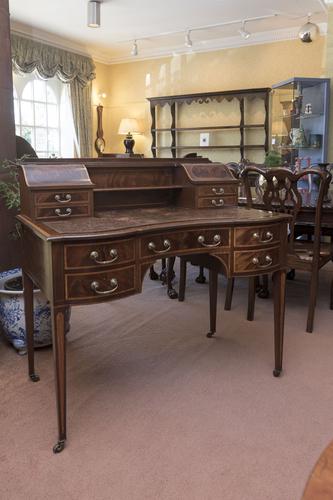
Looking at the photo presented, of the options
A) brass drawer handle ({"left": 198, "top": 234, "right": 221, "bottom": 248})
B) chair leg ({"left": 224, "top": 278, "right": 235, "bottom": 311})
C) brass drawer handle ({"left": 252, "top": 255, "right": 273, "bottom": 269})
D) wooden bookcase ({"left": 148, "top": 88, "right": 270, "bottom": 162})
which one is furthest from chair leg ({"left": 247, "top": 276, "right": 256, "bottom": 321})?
wooden bookcase ({"left": 148, "top": 88, "right": 270, "bottom": 162})

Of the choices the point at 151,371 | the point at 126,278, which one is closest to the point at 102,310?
the point at 151,371

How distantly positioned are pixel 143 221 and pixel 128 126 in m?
5.76

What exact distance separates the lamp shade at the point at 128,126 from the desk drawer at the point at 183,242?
5.71m

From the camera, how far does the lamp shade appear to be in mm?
7246

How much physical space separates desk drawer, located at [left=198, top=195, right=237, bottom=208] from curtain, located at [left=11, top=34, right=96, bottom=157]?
476cm

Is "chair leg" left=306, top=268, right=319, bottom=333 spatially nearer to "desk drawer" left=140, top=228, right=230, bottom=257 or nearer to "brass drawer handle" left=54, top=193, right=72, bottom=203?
"desk drawer" left=140, top=228, right=230, bottom=257

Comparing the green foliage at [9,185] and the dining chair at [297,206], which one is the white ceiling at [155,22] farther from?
the green foliage at [9,185]

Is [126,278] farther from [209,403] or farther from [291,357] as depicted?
[291,357]

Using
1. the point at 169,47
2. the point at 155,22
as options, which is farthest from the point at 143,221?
the point at 169,47

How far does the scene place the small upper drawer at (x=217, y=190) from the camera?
2.25 meters

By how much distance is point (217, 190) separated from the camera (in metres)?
2.28

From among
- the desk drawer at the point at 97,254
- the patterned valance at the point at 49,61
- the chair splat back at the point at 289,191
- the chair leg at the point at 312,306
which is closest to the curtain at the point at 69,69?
the patterned valance at the point at 49,61

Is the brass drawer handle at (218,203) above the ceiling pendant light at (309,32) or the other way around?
the other way around

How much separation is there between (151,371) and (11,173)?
134 cm
